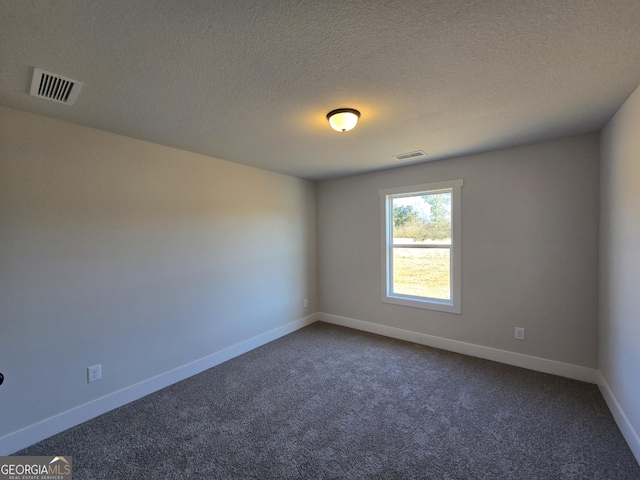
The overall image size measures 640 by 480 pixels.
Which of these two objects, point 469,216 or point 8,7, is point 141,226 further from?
point 469,216

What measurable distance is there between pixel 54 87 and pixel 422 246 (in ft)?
12.7

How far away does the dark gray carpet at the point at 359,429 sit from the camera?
5.93 feet

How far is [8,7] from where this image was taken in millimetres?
1170

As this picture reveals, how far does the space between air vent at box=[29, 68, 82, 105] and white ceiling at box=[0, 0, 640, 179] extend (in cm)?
5

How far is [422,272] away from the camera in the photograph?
12.9 feet

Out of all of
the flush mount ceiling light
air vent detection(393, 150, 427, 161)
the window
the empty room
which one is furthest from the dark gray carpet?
air vent detection(393, 150, 427, 161)

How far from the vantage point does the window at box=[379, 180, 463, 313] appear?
3.57 m

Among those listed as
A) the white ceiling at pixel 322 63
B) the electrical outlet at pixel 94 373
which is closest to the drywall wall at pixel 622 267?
the white ceiling at pixel 322 63

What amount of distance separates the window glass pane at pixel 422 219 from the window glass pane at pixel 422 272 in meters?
0.15

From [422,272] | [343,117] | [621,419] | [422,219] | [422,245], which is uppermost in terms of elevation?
[343,117]

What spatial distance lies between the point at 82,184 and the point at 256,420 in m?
2.40

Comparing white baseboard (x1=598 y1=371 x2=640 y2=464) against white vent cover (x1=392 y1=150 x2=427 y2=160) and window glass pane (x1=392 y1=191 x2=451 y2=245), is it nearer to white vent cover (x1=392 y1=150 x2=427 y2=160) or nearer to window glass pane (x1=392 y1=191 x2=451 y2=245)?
window glass pane (x1=392 y1=191 x2=451 y2=245)

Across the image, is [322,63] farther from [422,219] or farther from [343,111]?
[422,219]

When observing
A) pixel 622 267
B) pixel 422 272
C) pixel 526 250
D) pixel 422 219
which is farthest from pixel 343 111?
pixel 422 272
